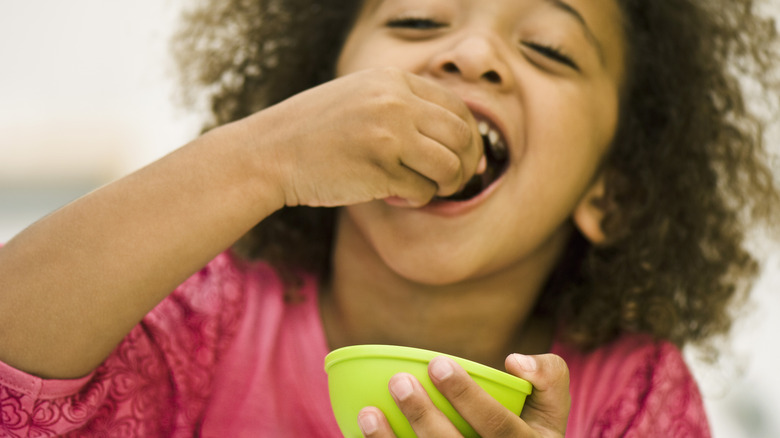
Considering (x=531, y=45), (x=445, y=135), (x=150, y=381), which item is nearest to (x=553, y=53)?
(x=531, y=45)

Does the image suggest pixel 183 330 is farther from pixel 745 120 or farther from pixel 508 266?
pixel 745 120

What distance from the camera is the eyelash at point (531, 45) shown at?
91 cm

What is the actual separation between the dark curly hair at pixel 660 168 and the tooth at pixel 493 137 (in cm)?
26

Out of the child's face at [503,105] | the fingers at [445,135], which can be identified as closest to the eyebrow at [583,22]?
the child's face at [503,105]

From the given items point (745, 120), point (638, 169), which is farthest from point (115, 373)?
point (745, 120)

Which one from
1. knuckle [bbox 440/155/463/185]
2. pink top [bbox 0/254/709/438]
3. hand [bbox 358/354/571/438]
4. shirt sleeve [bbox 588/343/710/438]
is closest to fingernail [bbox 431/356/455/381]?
hand [bbox 358/354/571/438]

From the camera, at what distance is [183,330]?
35.0 inches

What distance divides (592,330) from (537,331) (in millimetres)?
75

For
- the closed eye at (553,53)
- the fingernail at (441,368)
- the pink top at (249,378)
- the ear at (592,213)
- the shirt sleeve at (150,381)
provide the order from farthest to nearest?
1. the ear at (592,213)
2. the closed eye at (553,53)
3. the pink top at (249,378)
4. the shirt sleeve at (150,381)
5. the fingernail at (441,368)

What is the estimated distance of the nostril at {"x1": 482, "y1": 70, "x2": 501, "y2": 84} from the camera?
33.9 inches

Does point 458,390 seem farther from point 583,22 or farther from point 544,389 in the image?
point 583,22

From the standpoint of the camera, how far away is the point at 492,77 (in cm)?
86

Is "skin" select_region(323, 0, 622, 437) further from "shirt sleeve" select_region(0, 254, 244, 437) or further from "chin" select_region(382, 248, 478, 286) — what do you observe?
"shirt sleeve" select_region(0, 254, 244, 437)

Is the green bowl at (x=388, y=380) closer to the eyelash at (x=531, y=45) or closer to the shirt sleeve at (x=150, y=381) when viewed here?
the shirt sleeve at (x=150, y=381)
